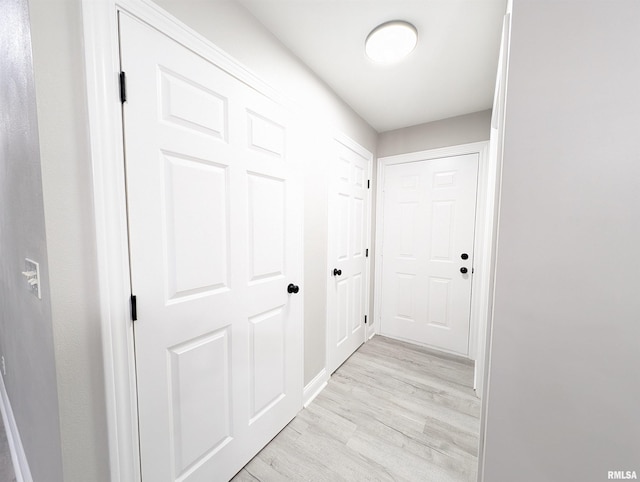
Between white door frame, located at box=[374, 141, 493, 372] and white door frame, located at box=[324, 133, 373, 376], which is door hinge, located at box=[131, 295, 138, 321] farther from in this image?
white door frame, located at box=[374, 141, 493, 372]

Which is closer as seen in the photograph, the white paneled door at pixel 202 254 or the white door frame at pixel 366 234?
the white paneled door at pixel 202 254

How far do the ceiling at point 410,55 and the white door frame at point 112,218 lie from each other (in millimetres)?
732

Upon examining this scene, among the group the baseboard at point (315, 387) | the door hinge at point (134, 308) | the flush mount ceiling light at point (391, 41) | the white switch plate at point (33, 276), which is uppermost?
the flush mount ceiling light at point (391, 41)

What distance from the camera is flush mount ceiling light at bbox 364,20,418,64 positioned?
127cm

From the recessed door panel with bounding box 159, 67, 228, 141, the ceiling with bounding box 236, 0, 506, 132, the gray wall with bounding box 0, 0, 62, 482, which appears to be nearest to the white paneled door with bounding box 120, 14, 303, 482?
the recessed door panel with bounding box 159, 67, 228, 141

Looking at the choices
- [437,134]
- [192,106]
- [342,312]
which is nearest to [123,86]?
[192,106]

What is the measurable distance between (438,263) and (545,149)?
6.99 ft

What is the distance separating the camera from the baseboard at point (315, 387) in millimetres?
1699

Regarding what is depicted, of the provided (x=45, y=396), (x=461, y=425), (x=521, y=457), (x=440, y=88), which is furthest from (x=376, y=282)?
(x=45, y=396)

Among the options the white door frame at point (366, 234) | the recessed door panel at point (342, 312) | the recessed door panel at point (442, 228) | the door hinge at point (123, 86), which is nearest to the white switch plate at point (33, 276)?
the door hinge at point (123, 86)

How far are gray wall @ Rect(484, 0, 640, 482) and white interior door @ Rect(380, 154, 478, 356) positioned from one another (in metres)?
2.00

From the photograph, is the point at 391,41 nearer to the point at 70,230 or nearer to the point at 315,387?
the point at 70,230

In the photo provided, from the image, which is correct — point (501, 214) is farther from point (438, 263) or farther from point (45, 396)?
point (438, 263)

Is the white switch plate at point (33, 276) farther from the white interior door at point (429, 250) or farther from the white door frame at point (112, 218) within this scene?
the white interior door at point (429, 250)
